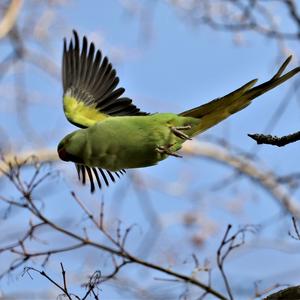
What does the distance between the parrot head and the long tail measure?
460 millimetres

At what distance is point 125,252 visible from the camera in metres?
3.09

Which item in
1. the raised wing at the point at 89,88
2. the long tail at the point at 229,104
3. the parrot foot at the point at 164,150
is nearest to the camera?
the long tail at the point at 229,104

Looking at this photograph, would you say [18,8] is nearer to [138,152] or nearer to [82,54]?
[82,54]

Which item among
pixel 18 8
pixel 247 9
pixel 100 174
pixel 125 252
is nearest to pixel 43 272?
pixel 125 252

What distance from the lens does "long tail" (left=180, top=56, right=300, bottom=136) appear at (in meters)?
2.68

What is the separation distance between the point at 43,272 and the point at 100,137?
2.07ft

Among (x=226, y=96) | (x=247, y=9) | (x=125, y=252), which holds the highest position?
(x=247, y=9)

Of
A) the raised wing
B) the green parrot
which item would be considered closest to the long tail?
the green parrot

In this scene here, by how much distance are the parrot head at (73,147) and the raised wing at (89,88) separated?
0.33 metres

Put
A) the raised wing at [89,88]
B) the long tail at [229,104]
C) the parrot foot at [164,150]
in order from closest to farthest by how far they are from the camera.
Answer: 1. the long tail at [229,104]
2. the parrot foot at [164,150]
3. the raised wing at [89,88]

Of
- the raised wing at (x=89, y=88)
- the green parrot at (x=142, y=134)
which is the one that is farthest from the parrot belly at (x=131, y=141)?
the raised wing at (x=89, y=88)

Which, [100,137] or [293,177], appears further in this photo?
[293,177]

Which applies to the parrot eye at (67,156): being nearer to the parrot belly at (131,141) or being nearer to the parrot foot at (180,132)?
the parrot belly at (131,141)

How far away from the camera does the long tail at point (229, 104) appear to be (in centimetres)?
268
